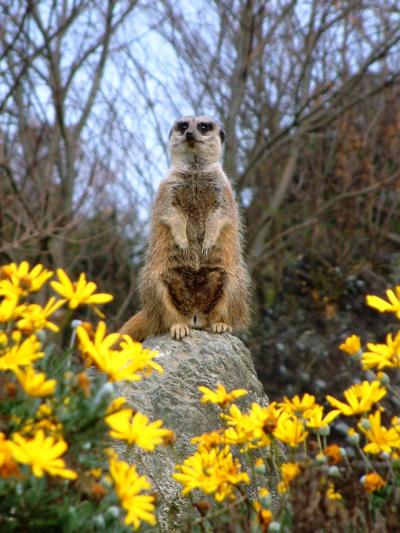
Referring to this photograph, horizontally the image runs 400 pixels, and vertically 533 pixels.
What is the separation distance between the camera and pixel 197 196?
4.95 meters

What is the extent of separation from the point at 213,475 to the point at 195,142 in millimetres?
3376

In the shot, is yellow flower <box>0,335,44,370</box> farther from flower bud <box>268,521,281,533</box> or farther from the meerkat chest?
the meerkat chest

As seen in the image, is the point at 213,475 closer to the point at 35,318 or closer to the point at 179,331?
the point at 35,318

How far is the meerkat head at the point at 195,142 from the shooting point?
5109 millimetres

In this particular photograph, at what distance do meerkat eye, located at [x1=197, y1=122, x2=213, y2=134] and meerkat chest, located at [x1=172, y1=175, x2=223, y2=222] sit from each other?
15.3 inches

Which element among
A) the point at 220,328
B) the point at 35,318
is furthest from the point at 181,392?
the point at 35,318

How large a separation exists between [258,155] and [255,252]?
1334 mm

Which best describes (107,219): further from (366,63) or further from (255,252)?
(366,63)

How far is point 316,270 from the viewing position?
29.7 feet

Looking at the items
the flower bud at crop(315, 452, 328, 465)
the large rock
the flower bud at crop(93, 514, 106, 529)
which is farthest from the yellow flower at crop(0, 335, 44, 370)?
the large rock

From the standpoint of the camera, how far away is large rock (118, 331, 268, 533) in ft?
10.8

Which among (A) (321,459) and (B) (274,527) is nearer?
(B) (274,527)

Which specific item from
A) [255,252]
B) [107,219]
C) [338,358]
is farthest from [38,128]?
[338,358]

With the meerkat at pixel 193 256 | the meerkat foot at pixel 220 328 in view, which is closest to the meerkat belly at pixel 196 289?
the meerkat at pixel 193 256
